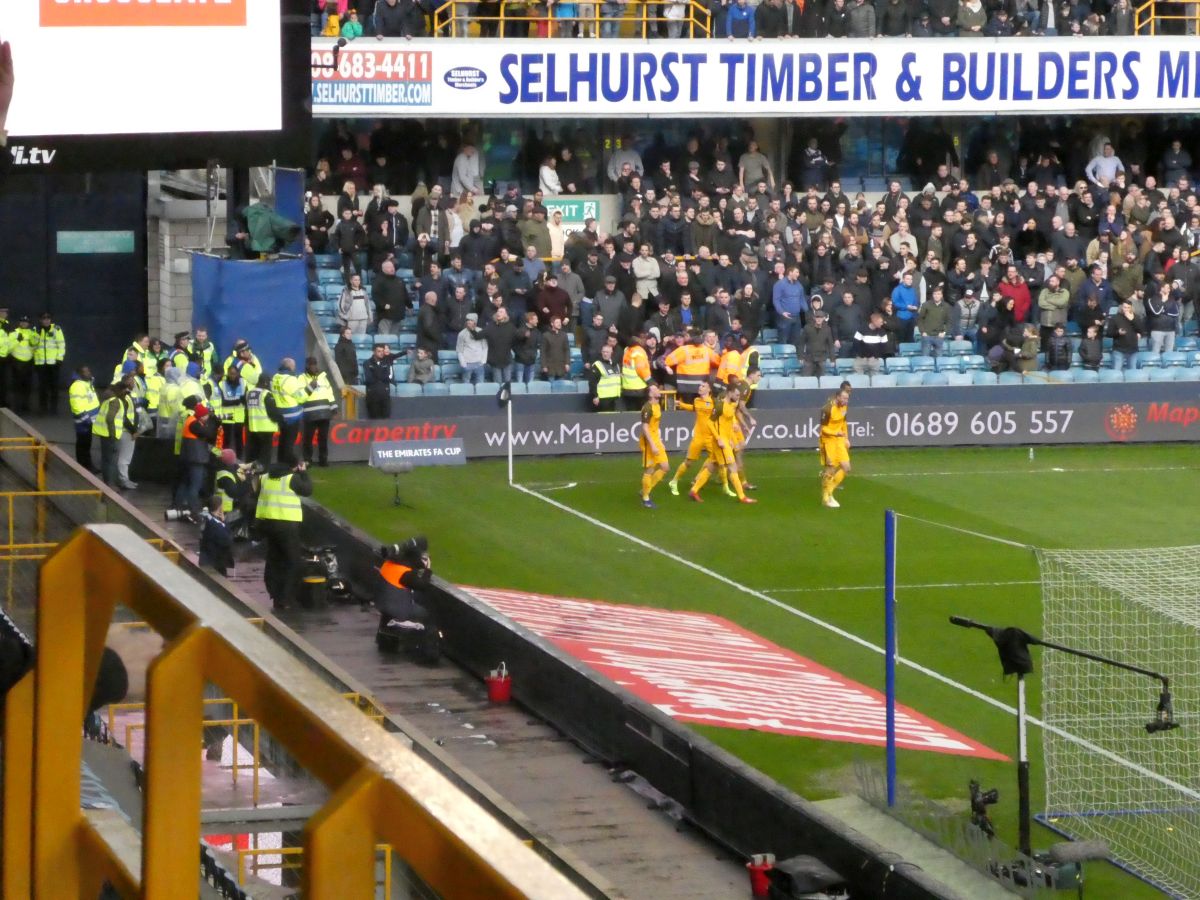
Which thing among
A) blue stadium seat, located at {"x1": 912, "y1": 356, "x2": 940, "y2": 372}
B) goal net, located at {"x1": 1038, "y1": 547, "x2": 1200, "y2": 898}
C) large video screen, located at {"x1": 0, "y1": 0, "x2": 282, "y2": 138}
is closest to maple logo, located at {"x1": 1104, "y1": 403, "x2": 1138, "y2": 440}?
blue stadium seat, located at {"x1": 912, "y1": 356, "x2": 940, "y2": 372}

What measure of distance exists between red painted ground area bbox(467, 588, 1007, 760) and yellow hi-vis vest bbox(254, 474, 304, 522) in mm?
2358

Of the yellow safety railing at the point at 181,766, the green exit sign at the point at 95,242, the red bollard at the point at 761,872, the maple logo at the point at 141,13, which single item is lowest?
the red bollard at the point at 761,872

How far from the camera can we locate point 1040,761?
15.6 metres

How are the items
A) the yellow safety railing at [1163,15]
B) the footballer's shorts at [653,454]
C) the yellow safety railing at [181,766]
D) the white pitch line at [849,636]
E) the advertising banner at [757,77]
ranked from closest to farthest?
the yellow safety railing at [181,766], the white pitch line at [849,636], the footballer's shorts at [653,454], the advertising banner at [757,77], the yellow safety railing at [1163,15]

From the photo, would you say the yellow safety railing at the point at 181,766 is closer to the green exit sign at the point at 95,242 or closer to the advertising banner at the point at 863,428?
the advertising banner at the point at 863,428

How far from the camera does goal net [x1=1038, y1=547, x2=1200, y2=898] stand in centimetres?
1356

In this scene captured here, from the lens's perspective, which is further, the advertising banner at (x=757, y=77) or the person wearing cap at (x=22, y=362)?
the advertising banner at (x=757, y=77)

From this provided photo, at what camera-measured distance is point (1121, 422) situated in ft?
103

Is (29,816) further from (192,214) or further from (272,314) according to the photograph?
(192,214)

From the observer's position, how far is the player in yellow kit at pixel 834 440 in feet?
82.7

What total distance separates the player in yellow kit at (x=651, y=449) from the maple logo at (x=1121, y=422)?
923 centimetres

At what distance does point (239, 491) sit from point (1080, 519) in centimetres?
1111

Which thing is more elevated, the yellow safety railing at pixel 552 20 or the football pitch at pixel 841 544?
the yellow safety railing at pixel 552 20

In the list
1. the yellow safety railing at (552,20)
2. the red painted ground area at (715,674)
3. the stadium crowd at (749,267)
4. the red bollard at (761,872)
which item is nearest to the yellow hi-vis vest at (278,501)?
the red painted ground area at (715,674)
